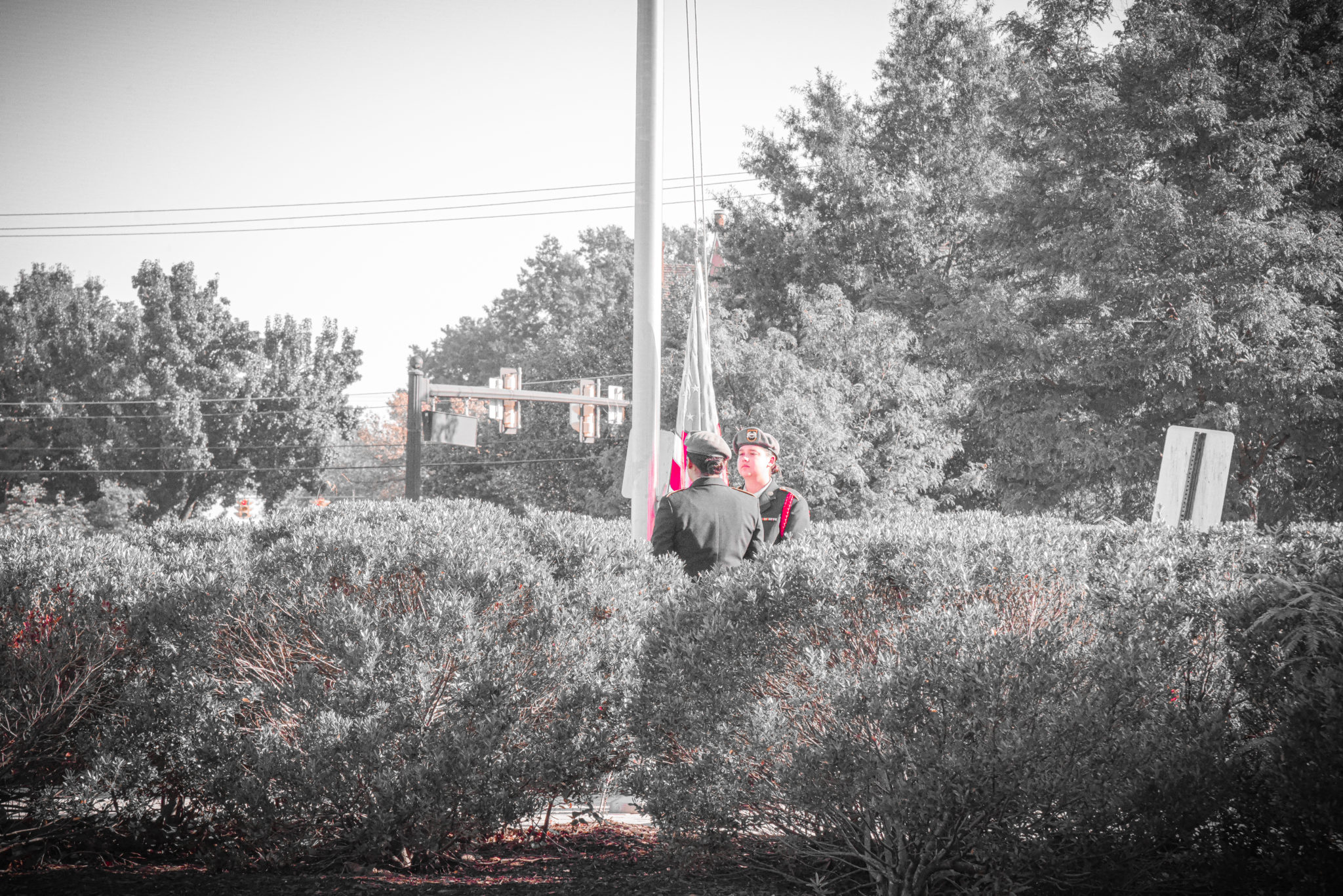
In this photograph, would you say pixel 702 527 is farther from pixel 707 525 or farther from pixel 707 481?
pixel 707 481

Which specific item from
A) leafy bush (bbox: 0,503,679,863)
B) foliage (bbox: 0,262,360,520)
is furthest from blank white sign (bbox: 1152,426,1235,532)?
foliage (bbox: 0,262,360,520)

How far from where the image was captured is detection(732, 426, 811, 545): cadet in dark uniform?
589 cm

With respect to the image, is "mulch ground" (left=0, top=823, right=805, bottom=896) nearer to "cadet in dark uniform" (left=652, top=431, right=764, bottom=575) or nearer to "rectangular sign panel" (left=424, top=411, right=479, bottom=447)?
"cadet in dark uniform" (left=652, top=431, right=764, bottom=575)

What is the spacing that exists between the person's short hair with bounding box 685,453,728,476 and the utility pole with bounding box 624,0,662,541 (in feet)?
3.75

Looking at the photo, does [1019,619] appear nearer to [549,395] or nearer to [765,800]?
[765,800]

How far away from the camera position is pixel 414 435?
→ 19.5 metres

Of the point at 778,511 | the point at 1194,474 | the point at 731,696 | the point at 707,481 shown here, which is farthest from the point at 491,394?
the point at 731,696

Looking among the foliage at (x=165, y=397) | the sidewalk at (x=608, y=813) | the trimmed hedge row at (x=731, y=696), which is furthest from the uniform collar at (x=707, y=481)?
the foliage at (x=165, y=397)

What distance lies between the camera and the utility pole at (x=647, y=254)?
6539 mm

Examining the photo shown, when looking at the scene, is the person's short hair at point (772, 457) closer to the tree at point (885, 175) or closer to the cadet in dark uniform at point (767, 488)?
the cadet in dark uniform at point (767, 488)

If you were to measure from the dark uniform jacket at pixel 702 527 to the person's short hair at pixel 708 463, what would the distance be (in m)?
0.16

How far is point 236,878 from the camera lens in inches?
151

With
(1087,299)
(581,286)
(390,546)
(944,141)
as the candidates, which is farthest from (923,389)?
(581,286)

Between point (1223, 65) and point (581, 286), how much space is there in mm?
33241
